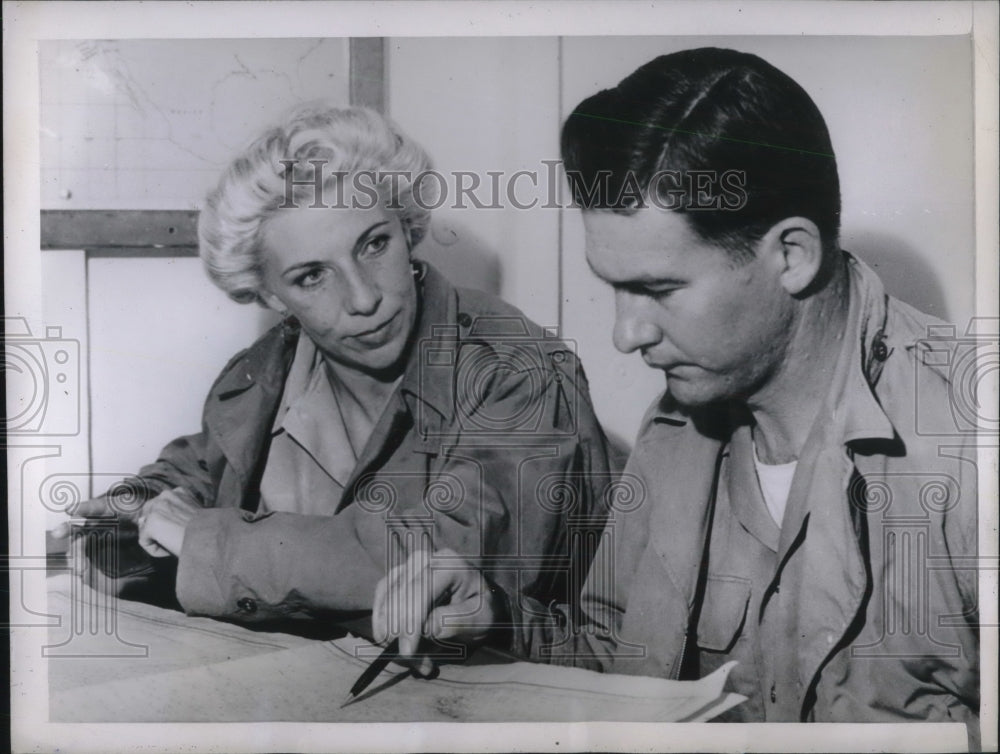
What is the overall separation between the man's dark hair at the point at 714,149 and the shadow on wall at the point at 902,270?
74 mm

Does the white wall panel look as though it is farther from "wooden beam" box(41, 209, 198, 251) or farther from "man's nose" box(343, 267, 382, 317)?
"man's nose" box(343, 267, 382, 317)

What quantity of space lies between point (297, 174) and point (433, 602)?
0.87 meters

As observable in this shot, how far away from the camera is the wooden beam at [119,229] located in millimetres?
2117

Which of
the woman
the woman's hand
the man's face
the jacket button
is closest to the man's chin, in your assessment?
the man's face

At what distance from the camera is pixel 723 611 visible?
2.08 metres

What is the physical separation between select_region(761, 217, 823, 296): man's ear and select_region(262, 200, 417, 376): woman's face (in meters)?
0.70

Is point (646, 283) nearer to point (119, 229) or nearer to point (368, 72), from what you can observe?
point (368, 72)

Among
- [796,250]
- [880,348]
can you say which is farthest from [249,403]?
[880,348]

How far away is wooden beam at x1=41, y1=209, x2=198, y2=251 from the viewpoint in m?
2.12

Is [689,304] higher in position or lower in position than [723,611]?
higher

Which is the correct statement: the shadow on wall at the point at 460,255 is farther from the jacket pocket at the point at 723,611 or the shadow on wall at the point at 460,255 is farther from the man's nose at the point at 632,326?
the jacket pocket at the point at 723,611

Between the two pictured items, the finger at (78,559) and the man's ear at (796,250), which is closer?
the man's ear at (796,250)

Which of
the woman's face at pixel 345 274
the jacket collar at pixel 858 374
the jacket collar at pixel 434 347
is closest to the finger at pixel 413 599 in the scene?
the jacket collar at pixel 434 347

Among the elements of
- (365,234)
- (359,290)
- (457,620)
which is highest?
(365,234)
